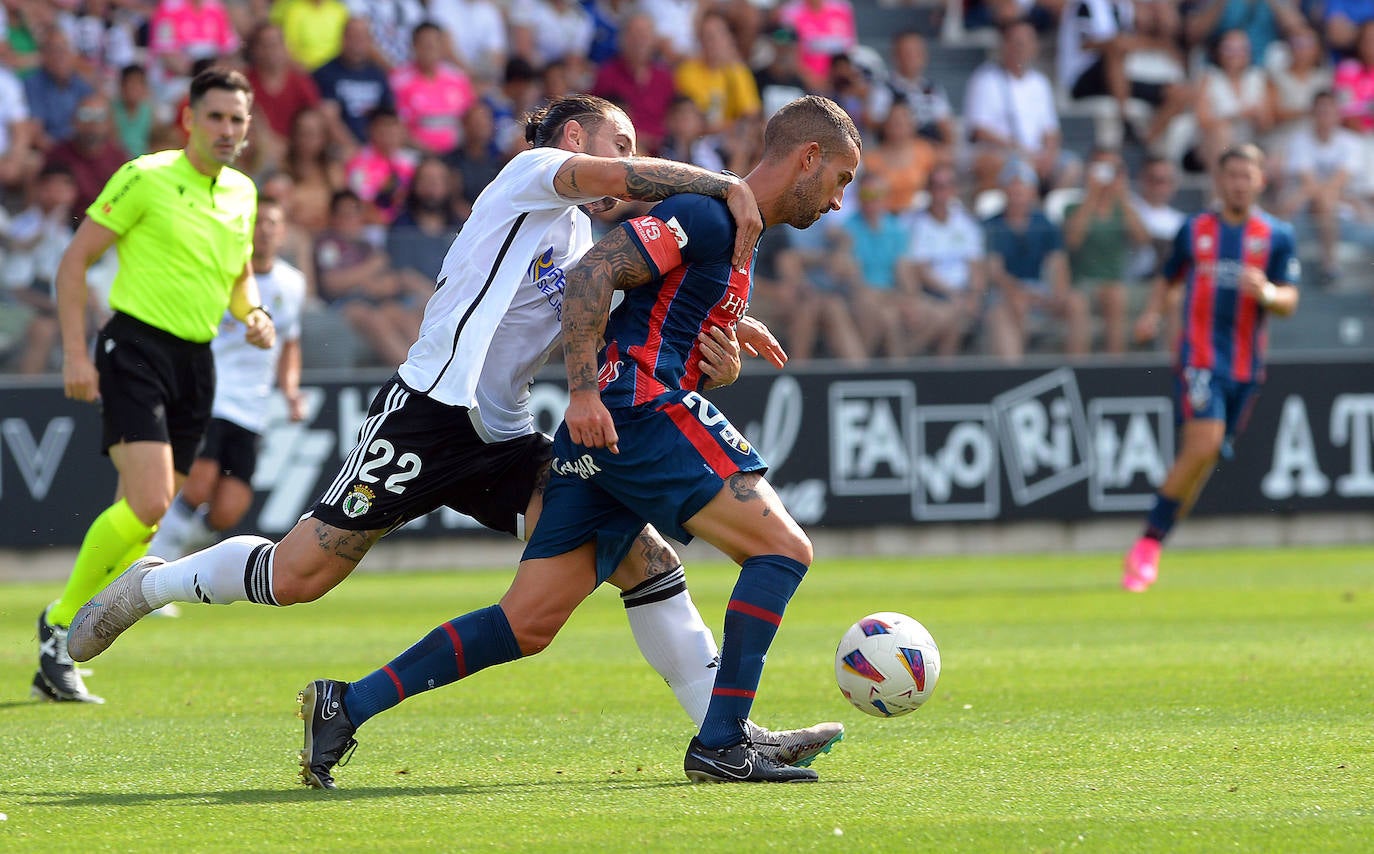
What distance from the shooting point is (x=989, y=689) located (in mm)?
7508

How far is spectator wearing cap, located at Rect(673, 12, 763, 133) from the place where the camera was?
1731 centimetres

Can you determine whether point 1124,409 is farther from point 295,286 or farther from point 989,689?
point 989,689

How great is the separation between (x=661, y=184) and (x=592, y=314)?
0.43m

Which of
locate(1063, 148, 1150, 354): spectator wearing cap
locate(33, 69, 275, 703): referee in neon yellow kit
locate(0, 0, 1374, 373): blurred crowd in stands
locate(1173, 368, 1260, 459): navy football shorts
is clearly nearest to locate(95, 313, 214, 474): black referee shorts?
locate(33, 69, 275, 703): referee in neon yellow kit

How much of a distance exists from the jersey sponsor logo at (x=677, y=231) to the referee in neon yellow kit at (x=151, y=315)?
3.02m

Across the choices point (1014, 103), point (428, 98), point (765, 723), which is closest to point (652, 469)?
point (765, 723)

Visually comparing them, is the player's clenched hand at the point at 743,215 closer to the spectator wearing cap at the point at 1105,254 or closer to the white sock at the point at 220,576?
the white sock at the point at 220,576

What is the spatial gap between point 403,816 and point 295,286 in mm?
7205

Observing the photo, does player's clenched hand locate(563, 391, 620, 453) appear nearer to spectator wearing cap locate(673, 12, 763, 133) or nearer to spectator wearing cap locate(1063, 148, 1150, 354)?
spectator wearing cap locate(1063, 148, 1150, 354)

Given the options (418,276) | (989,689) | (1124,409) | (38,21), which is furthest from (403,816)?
(38,21)

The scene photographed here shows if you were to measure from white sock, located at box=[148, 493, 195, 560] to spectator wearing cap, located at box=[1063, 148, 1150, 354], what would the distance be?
8116 mm

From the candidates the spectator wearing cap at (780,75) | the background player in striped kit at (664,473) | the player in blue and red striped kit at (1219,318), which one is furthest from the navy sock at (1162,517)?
the background player in striped kit at (664,473)

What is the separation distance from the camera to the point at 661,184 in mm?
5105

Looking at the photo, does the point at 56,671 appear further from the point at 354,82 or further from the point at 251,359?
the point at 354,82
